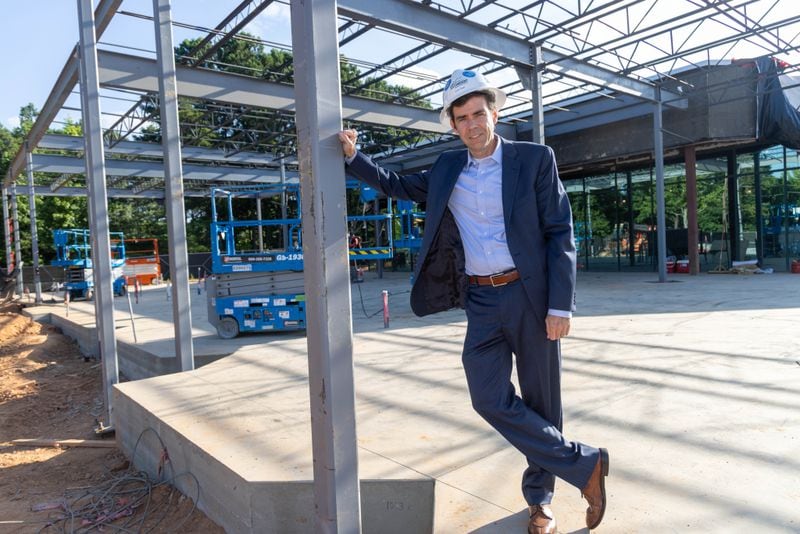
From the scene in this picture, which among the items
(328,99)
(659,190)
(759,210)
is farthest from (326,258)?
(759,210)

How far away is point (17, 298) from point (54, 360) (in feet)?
43.2

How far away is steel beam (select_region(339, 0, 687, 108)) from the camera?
930 cm

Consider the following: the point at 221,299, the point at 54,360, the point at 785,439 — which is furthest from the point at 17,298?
the point at 785,439

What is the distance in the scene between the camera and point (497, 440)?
3504 millimetres

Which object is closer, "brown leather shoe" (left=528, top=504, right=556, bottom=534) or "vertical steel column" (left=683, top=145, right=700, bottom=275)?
"brown leather shoe" (left=528, top=504, right=556, bottom=534)

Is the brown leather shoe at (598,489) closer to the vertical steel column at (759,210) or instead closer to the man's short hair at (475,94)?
the man's short hair at (475,94)

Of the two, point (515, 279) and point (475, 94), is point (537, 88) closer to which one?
point (475, 94)

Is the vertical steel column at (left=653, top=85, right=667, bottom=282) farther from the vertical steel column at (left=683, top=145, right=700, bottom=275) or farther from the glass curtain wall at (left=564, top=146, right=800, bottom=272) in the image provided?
the glass curtain wall at (left=564, top=146, right=800, bottom=272)

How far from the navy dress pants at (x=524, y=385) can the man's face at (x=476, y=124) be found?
26.5 inches

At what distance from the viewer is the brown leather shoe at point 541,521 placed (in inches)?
92.8

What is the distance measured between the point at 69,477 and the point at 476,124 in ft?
16.1

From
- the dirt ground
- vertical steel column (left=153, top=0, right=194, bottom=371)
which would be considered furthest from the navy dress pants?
vertical steel column (left=153, top=0, right=194, bottom=371)

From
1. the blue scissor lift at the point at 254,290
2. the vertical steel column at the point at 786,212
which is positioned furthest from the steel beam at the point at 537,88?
the vertical steel column at the point at 786,212

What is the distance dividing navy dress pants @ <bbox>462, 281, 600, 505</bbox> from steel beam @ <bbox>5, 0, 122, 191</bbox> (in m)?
7.06
